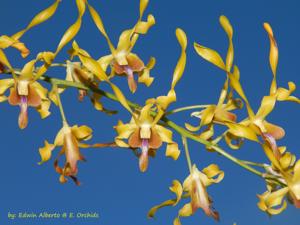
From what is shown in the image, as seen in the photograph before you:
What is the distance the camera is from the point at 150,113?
Result: 6.18ft

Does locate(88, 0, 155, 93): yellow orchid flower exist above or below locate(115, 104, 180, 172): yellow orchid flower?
above

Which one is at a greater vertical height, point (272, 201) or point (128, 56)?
point (128, 56)

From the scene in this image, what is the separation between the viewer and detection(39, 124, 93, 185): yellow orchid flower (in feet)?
6.22

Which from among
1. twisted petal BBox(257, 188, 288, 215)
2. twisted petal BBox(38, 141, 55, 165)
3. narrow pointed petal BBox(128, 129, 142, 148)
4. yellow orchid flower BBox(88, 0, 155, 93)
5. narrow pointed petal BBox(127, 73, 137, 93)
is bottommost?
twisted petal BBox(257, 188, 288, 215)

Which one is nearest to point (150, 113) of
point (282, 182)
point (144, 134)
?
point (144, 134)

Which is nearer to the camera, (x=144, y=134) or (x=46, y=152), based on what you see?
(x=144, y=134)

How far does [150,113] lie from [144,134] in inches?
3.7

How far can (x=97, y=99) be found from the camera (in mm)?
2104

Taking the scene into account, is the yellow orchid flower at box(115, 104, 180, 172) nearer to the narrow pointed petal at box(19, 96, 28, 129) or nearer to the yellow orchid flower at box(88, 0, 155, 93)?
the yellow orchid flower at box(88, 0, 155, 93)

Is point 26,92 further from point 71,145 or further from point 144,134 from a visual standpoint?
point 144,134

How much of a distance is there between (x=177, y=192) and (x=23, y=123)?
77 centimetres

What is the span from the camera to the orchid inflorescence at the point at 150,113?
1.76 metres

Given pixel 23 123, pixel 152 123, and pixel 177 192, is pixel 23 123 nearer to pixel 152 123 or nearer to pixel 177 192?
pixel 152 123

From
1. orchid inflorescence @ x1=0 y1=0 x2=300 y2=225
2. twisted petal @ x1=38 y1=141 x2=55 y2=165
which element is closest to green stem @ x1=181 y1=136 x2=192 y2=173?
orchid inflorescence @ x1=0 y1=0 x2=300 y2=225
